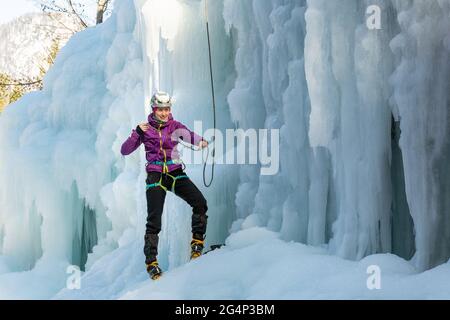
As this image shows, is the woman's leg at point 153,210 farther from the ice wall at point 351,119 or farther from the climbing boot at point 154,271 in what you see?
the ice wall at point 351,119

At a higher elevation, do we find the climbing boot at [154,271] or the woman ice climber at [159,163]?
the woman ice climber at [159,163]

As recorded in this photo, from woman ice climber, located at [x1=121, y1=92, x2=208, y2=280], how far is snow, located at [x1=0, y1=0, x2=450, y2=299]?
0.42 metres

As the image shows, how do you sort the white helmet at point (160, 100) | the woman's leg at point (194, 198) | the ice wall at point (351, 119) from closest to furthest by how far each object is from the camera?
1. the ice wall at point (351, 119)
2. the white helmet at point (160, 100)
3. the woman's leg at point (194, 198)

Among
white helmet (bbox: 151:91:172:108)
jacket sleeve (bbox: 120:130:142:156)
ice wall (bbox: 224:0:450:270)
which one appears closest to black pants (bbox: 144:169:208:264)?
jacket sleeve (bbox: 120:130:142:156)

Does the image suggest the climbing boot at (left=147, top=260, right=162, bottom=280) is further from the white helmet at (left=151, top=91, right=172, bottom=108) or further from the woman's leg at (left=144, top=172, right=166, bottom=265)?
the white helmet at (left=151, top=91, right=172, bottom=108)

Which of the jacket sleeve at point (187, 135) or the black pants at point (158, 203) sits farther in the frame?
the jacket sleeve at point (187, 135)

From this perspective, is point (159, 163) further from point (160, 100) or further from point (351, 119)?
point (351, 119)

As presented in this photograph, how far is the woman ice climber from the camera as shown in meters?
6.01

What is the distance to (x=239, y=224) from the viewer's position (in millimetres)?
7168

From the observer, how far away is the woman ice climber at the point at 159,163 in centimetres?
601

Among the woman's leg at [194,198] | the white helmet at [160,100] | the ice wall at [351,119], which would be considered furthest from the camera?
the woman's leg at [194,198]

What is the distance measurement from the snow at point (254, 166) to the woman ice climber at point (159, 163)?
1.37 ft

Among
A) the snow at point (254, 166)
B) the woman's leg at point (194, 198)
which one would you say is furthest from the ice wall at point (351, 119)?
the woman's leg at point (194, 198)

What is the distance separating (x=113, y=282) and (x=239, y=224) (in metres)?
1.73
